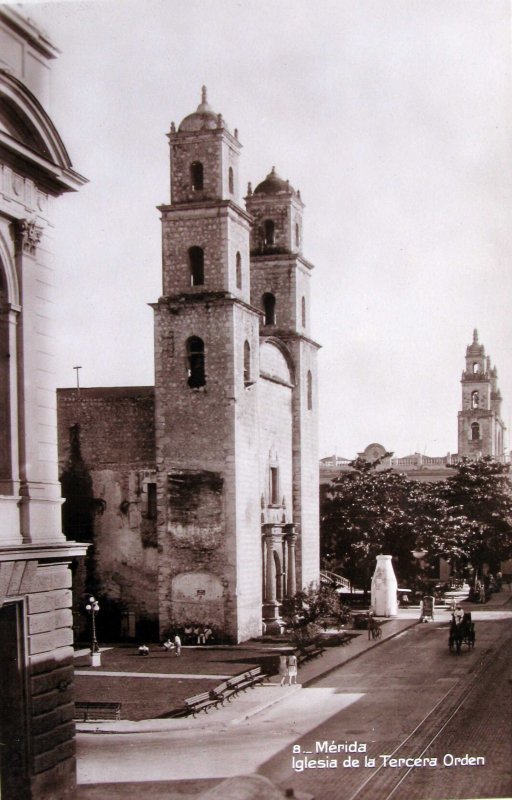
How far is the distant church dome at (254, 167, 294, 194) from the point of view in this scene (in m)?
44.4

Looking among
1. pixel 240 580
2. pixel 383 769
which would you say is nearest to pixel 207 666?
pixel 240 580

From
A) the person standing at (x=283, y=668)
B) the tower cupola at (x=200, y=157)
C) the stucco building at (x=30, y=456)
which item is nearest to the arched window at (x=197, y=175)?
the tower cupola at (x=200, y=157)

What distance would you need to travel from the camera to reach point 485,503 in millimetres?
49906

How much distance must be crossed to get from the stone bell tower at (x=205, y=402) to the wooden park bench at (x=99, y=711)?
11875 mm

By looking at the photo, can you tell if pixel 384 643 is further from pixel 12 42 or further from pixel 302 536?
pixel 12 42

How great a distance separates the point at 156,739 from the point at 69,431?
16539 mm

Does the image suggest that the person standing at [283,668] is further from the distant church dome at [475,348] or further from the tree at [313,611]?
the distant church dome at [475,348]

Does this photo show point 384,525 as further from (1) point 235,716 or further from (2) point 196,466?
(1) point 235,716

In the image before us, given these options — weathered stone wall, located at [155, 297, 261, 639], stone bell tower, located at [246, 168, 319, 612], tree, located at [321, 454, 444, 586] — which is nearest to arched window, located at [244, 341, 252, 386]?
weathered stone wall, located at [155, 297, 261, 639]

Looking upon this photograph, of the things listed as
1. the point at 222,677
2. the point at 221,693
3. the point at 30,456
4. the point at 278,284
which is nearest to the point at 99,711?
the point at 221,693

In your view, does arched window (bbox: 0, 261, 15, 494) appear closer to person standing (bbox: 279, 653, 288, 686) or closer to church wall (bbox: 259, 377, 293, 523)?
person standing (bbox: 279, 653, 288, 686)

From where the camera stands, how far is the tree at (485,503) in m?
49.2

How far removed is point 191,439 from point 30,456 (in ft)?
61.5

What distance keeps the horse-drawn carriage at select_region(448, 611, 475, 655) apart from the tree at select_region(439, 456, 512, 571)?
16.0 m
